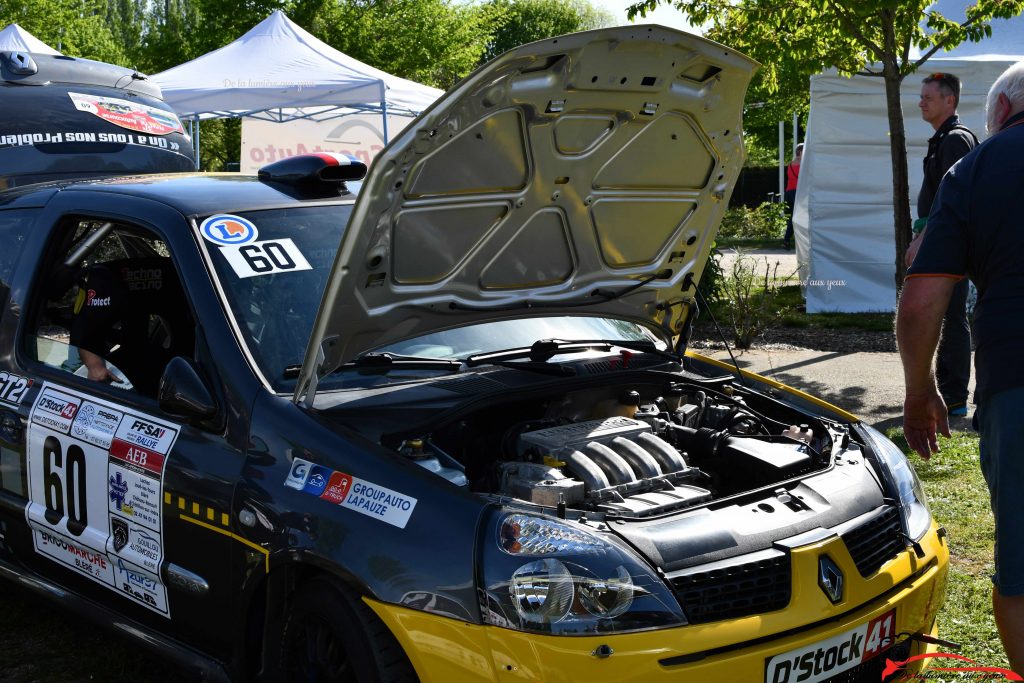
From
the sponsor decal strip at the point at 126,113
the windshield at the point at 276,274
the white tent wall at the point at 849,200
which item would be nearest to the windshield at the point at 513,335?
the windshield at the point at 276,274

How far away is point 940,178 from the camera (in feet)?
22.0

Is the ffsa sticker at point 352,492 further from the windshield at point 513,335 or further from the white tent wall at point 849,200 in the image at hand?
the white tent wall at point 849,200

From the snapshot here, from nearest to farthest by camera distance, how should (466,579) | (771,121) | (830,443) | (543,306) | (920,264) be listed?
(466,579) < (920,264) < (830,443) < (543,306) < (771,121)

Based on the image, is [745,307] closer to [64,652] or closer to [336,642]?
[64,652]

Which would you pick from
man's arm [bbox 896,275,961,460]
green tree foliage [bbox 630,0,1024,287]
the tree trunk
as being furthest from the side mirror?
the tree trunk

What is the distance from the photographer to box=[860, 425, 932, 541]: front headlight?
3.24 meters

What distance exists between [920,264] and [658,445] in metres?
0.96

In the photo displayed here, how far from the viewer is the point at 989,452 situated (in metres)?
3.04

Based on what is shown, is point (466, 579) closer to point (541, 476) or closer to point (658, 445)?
point (541, 476)

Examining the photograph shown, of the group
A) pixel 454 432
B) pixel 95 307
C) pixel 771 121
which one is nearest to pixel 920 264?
pixel 454 432

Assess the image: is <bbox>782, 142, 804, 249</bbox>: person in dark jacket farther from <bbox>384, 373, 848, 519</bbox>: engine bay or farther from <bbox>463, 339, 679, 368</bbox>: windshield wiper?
<bbox>384, 373, 848, 519</bbox>: engine bay

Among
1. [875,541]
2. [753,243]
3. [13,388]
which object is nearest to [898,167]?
[875,541]

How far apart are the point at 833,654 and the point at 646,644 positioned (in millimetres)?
555

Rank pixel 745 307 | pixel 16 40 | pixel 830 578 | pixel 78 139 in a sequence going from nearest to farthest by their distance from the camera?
pixel 830 578, pixel 78 139, pixel 745 307, pixel 16 40
